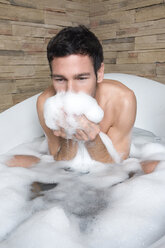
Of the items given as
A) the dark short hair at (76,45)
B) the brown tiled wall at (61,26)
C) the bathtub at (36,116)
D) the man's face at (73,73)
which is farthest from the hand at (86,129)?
the brown tiled wall at (61,26)

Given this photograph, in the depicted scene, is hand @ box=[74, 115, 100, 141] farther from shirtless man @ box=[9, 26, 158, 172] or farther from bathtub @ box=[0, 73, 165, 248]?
bathtub @ box=[0, 73, 165, 248]

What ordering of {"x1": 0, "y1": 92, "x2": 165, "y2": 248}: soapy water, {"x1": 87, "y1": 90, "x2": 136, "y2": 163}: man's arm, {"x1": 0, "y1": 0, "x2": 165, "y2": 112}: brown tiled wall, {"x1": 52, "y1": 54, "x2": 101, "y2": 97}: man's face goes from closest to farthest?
{"x1": 0, "y1": 92, "x2": 165, "y2": 248}: soapy water < {"x1": 52, "y1": 54, "x2": 101, "y2": 97}: man's face < {"x1": 87, "y1": 90, "x2": 136, "y2": 163}: man's arm < {"x1": 0, "y1": 0, "x2": 165, "y2": 112}: brown tiled wall

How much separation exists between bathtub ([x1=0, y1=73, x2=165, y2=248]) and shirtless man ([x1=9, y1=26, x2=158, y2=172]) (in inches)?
8.5

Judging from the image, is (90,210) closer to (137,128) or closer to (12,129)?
(12,129)

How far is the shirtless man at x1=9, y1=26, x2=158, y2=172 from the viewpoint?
0.93m

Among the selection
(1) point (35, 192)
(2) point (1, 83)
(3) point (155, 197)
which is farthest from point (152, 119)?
(2) point (1, 83)

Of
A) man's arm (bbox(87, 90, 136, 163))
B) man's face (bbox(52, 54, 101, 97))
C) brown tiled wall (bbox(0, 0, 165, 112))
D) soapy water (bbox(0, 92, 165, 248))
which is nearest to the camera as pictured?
soapy water (bbox(0, 92, 165, 248))

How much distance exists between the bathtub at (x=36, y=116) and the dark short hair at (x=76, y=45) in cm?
48


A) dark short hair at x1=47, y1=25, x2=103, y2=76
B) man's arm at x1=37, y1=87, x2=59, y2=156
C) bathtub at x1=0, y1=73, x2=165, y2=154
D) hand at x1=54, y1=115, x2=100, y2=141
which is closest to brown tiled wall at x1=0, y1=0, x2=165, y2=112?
bathtub at x1=0, y1=73, x2=165, y2=154

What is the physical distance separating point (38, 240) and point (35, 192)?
0.94 ft

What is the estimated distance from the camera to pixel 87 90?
96cm

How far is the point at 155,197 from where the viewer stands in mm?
802

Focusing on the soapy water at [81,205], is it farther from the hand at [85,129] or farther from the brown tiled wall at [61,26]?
the brown tiled wall at [61,26]

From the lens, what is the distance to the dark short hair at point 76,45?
0.94m
